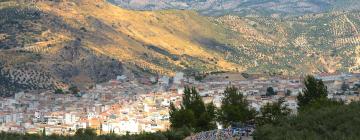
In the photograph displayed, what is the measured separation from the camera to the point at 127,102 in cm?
10688

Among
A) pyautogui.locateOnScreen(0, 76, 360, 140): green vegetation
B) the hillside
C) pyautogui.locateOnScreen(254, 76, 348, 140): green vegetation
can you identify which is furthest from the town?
pyautogui.locateOnScreen(254, 76, 348, 140): green vegetation

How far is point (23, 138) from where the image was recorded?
27.4 meters

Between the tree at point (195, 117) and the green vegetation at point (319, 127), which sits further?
the tree at point (195, 117)

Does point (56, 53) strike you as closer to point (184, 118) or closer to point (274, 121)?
point (184, 118)

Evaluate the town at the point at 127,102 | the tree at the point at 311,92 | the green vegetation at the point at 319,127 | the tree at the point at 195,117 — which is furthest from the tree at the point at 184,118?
the town at the point at 127,102

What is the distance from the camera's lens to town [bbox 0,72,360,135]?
76.4 meters

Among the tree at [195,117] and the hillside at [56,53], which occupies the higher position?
the hillside at [56,53]

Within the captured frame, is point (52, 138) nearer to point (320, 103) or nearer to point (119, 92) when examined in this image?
point (320, 103)

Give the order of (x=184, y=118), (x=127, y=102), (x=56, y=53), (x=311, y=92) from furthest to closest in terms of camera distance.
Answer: (x=56, y=53), (x=127, y=102), (x=311, y=92), (x=184, y=118)

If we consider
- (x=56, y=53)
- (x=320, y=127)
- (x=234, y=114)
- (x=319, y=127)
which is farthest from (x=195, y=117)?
(x=56, y=53)

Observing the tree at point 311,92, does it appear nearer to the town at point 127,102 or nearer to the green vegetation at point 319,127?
the town at point 127,102

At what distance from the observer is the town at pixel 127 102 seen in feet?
251

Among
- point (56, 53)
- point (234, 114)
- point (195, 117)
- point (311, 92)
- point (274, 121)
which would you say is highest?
point (56, 53)

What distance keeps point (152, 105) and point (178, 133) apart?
69.3m
